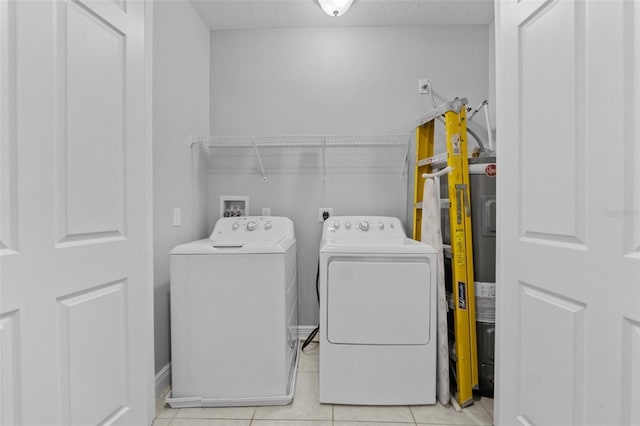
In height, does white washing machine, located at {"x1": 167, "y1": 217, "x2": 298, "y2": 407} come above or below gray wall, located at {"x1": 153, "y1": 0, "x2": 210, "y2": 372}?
below

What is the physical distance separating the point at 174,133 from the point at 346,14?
1.53 meters

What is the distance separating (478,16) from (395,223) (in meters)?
1.68

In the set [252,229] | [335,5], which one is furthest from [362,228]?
[335,5]

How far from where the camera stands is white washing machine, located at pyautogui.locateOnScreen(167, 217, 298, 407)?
4.73 ft

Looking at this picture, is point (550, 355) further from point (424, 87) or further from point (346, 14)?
point (346, 14)

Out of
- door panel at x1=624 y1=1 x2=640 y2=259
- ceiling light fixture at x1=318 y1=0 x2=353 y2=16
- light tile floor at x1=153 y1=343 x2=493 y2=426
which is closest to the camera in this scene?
door panel at x1=624 y1=1 x2=640 y2=259

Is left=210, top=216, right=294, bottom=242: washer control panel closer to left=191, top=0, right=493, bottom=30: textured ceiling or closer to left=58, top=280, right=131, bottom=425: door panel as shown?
left=58, top=280, right=131, bottom=425: door panel

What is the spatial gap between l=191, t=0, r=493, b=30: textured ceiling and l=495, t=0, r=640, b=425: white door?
3.44ft

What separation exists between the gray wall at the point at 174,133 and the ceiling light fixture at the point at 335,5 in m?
0.93

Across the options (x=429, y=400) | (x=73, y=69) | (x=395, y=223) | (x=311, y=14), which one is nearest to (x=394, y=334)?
(x=429, y=400)

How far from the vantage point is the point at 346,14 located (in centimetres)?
210

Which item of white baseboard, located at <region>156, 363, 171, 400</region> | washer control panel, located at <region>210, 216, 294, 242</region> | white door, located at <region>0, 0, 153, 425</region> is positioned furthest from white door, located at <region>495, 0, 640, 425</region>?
white baseboard, located at <region>156, 363, 171, 400</region>

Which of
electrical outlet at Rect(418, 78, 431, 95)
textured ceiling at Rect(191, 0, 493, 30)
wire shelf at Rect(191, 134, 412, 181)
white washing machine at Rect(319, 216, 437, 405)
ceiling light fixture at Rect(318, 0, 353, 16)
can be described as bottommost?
white washing machine at Rect(319, 216, 437, 405)

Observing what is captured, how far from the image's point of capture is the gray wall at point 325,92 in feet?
7.23
